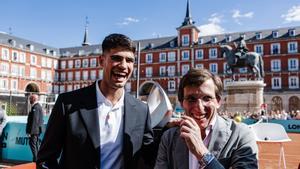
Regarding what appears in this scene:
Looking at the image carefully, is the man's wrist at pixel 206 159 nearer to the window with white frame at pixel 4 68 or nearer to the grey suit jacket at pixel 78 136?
the grey suit jacket at pixel 78 136

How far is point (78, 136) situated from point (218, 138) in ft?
3.00

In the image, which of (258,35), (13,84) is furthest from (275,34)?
(13,84)

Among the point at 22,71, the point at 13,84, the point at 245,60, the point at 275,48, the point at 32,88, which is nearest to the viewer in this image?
the point at 245,60

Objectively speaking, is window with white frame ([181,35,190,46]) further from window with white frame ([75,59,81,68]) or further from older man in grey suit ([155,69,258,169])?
older man in grey suit ([155,69,258,169])

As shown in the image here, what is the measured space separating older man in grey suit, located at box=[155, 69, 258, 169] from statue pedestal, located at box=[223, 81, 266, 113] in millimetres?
18200

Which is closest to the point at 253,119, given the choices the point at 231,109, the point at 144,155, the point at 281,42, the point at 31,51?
the point at 231,109

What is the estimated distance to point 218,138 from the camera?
1.65 meters

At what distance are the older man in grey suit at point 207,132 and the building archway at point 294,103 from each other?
44.4 m

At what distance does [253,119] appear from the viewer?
16.9 m

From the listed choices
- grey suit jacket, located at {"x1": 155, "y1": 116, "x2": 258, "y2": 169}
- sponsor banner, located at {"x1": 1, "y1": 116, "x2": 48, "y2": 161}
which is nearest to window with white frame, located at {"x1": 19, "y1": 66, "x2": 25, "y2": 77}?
sponsor banner, located at {"x1": 1, "y1": 116, "x2": 48, "y2": 161}

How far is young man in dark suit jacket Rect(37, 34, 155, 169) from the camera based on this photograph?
1913mm

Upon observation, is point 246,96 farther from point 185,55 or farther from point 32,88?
point 32,88

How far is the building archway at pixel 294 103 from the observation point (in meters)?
41.1

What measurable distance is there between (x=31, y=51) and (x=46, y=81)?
7.04 meters
